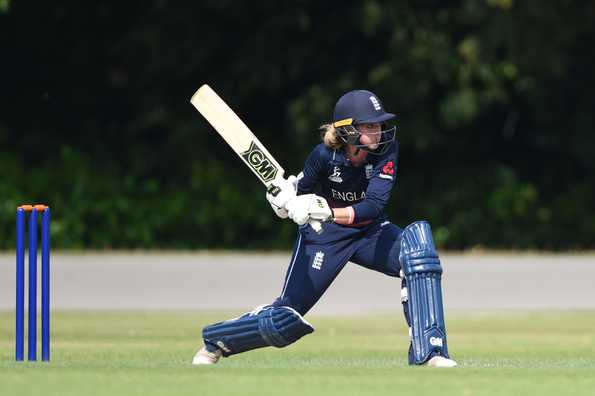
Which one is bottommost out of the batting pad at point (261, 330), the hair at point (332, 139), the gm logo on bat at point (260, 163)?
the batting pad at point (261, 330)

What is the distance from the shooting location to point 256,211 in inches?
700

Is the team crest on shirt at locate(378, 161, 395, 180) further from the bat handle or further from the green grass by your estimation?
the green grass

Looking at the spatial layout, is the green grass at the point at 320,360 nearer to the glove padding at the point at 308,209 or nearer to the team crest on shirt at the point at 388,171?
the glove padding at the point at 308,209

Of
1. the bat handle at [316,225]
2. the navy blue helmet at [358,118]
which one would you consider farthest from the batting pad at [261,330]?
the navy blue helmet at [358,118]

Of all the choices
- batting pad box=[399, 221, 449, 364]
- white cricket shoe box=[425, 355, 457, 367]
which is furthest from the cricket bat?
white cricket shoe box=[425, 355, 457, 367]

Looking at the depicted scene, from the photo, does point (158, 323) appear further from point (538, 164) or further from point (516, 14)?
point (538, 164)

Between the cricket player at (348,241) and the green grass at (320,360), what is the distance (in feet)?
0.62

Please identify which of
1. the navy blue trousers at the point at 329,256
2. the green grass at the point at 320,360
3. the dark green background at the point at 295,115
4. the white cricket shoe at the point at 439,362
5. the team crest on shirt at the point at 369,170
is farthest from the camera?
the dark green background at the point at 295,115

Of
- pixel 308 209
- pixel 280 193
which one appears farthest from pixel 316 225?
pixel 280 193

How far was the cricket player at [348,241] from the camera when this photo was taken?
661 centimetres

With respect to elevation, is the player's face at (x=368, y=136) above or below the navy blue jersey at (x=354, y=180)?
above

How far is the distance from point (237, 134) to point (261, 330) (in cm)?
96

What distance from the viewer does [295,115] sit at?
17.3 meters

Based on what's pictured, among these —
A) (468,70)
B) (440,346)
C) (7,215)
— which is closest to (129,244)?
(7,215)
